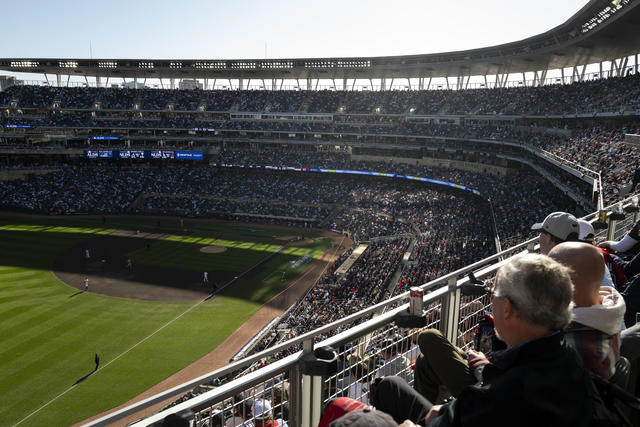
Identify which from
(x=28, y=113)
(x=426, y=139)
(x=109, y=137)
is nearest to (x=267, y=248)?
(x=426, y=139)

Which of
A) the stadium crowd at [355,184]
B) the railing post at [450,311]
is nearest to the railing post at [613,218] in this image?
the railing post at [450,311]

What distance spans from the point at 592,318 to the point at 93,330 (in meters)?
26.5

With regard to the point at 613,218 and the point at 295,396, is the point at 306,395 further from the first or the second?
the point at 613,218

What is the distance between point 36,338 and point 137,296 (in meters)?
7.29

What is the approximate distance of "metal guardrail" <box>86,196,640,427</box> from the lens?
8.46ft

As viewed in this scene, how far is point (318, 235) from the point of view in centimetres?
4697

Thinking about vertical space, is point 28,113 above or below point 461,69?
below

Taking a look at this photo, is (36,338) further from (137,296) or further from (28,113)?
(28,113)

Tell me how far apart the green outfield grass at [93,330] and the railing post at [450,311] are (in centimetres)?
1761

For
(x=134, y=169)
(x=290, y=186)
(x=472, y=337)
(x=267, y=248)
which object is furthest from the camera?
(x=134, y=169)

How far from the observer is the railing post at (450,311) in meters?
4.26

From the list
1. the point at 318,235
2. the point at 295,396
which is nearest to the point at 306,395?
the point at 295,396

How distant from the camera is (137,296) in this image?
2930 cm

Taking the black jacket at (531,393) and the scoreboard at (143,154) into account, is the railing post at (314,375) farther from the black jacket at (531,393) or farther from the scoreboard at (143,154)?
the scoreboard at (143,154)
